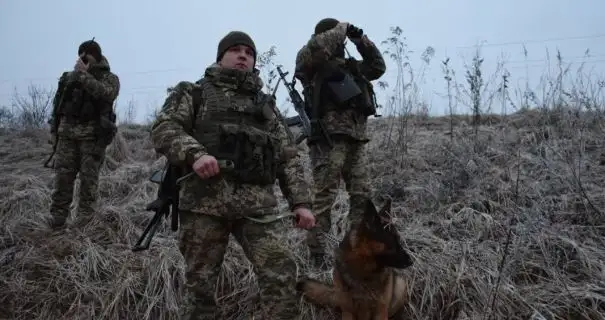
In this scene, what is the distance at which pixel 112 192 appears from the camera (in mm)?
5621

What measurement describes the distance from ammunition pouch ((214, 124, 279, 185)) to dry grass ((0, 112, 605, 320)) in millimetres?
446

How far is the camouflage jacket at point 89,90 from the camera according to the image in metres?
4.57

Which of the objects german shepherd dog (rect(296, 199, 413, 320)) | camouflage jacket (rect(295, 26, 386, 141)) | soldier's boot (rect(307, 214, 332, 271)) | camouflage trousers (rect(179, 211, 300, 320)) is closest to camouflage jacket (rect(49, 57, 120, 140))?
camouflage jacket (rect(295, 26, 386, 141))

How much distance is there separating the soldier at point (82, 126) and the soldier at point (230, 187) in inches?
107

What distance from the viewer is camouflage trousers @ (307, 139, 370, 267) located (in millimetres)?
3574

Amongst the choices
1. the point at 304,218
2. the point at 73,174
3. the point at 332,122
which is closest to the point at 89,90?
the point at 73,174

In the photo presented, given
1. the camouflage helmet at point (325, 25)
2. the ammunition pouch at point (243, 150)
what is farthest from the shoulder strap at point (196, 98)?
the camouflage helmet at point (325, 25)

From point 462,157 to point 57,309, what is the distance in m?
4.21

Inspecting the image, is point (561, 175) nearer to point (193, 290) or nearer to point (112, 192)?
point (193, 290)

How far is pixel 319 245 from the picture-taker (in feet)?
11.7

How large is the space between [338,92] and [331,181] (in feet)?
2.41

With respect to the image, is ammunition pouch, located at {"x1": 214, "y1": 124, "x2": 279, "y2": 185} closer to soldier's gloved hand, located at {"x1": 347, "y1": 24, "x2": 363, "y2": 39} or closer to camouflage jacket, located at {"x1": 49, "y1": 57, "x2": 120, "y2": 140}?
soldier's gloved hand, located at {"x1": 347, "y1": 24, "x2": 363, "y2": 39}

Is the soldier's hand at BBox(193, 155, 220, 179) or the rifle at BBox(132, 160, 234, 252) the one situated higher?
the soldier's hand at BBox(193, 155, 220, 179)

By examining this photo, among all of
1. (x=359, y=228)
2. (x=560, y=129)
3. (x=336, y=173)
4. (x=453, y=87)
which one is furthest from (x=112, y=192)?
(x=560, y=129)
